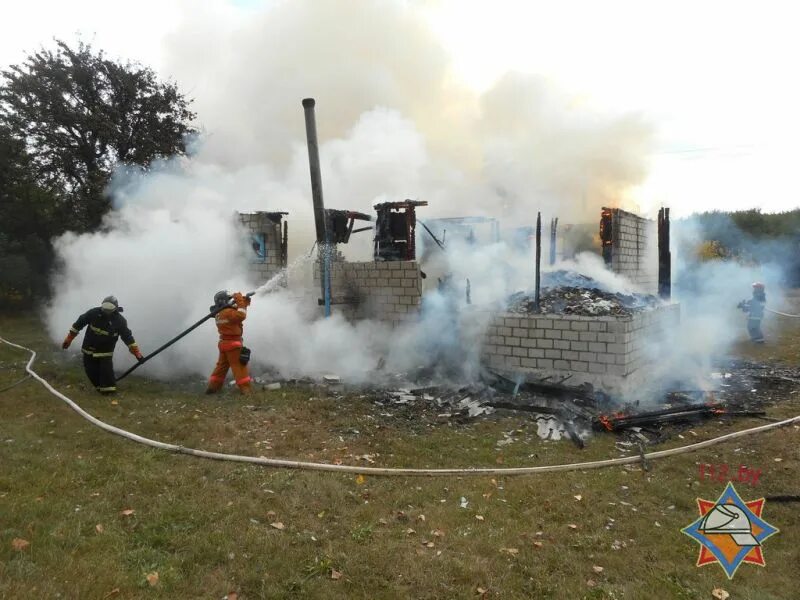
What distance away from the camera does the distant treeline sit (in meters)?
23.6

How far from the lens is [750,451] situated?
5402 mm

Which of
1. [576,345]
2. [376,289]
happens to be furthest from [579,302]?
[376,289]

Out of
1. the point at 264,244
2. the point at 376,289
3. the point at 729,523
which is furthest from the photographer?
the point at 264,244

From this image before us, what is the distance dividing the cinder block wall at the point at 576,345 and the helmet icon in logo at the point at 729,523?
399 cm

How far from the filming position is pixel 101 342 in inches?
305

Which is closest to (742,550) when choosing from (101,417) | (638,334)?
(638,334)

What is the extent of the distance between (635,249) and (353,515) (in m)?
9.20

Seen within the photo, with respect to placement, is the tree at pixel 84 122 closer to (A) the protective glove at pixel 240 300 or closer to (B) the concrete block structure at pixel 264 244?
(B) the concrete block structure at pixel 264 244

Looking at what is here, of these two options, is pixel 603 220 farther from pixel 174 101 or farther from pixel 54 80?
pixel 54 80

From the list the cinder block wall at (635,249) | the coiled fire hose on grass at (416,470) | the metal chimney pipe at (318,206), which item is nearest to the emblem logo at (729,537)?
the coiled fire hose on grass at (416,470)

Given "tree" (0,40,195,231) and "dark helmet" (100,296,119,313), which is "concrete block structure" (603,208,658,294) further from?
"tree" (0,40,195,231)

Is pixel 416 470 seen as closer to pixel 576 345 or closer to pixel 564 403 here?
pixel 564 403

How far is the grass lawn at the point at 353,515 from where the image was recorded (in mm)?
3219

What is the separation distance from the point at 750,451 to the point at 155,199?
1271cm
